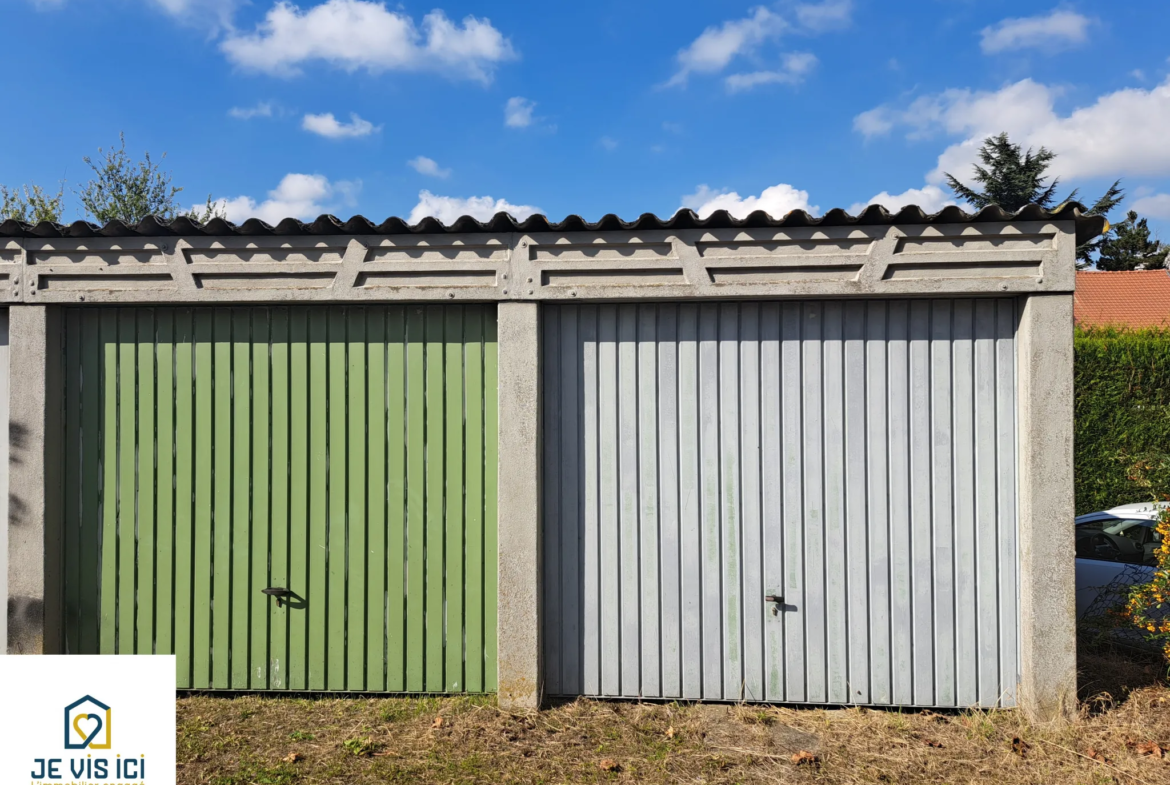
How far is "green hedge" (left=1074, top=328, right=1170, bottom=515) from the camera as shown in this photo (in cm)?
691

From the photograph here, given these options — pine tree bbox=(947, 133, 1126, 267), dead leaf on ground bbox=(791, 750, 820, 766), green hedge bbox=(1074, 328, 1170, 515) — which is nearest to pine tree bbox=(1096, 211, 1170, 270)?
pine tree bbox=(947, 133, 1126, 267)

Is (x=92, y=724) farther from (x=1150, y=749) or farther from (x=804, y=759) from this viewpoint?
(x=1150, y=749)

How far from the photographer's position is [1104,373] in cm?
702

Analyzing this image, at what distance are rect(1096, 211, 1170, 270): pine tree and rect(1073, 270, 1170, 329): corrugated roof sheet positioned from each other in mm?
13254

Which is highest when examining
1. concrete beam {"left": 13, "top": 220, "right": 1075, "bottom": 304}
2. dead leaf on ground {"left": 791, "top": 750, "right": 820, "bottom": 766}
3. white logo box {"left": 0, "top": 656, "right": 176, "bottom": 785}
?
concrete beam {"left": 13, "top": 220, "right": 1075, "bottom": 304}

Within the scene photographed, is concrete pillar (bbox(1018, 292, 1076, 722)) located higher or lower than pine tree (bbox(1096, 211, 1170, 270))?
lower

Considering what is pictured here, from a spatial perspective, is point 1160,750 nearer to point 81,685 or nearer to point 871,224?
point 871,224

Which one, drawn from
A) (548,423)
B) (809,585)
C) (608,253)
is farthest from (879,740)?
(608,253)

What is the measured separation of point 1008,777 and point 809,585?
134 centimetres

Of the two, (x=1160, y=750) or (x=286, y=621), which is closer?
(x=1160, y=750)

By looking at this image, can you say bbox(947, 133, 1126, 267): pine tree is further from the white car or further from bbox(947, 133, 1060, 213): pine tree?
the white car

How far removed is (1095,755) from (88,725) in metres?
5.39

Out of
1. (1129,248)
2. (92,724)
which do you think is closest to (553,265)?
(92,724)

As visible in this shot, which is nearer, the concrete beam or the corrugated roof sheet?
the concrete beam
